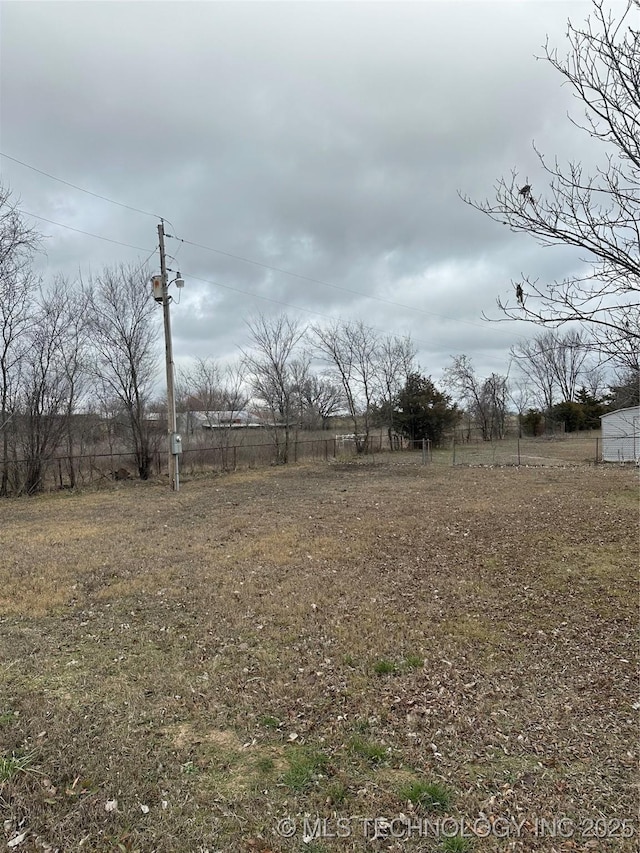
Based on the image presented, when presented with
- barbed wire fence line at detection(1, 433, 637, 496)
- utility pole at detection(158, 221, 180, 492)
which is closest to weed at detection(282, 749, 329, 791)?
utility pole at detection(158, 221, 180, 492)

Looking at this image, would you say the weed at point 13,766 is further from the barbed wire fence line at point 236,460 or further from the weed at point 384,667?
the barbed wire fence line at point 236,460

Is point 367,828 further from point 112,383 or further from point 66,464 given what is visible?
point 112,383

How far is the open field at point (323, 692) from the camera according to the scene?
6.56 ft

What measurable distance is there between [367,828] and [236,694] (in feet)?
4.35

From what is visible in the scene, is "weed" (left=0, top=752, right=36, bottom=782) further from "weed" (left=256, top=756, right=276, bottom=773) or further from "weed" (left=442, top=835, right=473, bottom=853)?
"weed" (left=442, top=835, right=473, bottom=853)

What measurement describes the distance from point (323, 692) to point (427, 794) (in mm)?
1039

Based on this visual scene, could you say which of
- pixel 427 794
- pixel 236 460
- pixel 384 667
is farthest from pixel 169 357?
pixel 427 794

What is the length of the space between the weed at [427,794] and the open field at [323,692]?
1 centimetres

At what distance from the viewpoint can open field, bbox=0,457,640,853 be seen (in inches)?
78.7

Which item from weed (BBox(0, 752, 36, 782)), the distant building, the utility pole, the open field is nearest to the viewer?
the open field

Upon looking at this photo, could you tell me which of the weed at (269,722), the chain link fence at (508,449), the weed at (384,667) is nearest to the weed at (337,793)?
the weed at (269,722)

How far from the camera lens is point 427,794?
6.97ft

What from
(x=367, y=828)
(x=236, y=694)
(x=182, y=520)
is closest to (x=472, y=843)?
(x=367, y=828)

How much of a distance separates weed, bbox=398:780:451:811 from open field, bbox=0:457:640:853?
0.01 meters
